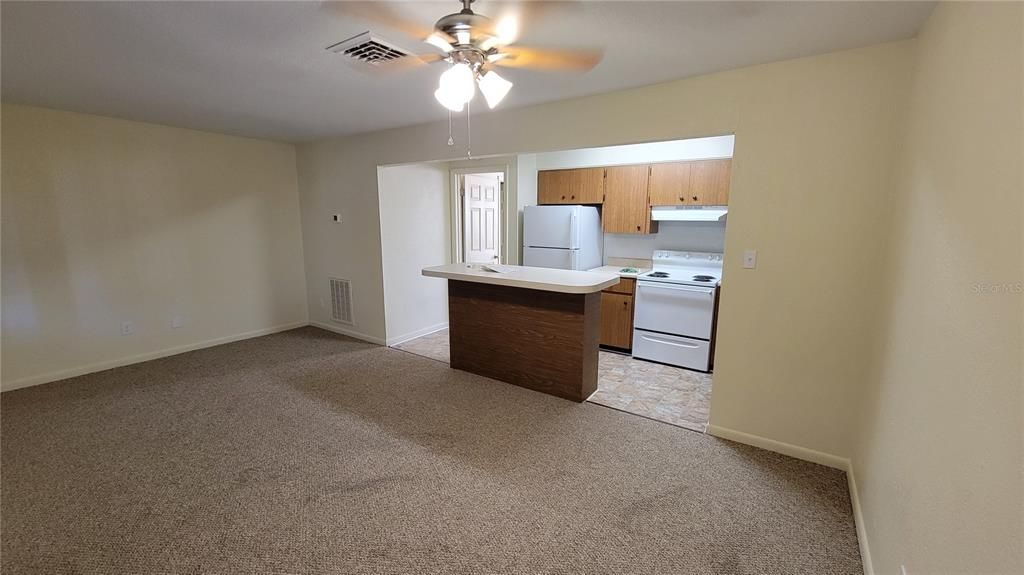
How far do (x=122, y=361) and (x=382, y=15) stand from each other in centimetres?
437

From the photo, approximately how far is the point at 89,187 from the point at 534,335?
4.20m

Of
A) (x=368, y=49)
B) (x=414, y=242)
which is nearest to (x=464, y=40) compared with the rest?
(x=368, y=49)

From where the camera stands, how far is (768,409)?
2639mm

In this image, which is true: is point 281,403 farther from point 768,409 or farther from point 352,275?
point 768,409

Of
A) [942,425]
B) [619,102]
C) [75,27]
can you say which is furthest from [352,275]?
[942,425]

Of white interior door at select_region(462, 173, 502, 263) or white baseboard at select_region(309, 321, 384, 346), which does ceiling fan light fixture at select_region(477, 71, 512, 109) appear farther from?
white baseboard at select_region(309, 321, 384, 346)

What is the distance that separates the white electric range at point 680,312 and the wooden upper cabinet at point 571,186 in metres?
1.09

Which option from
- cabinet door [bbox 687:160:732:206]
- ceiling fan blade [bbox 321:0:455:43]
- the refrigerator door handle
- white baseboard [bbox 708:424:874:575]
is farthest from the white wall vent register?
white baseboard [bbox 708:424:874:575]

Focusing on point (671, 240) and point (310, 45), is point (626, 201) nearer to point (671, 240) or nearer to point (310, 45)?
point (671, 240)

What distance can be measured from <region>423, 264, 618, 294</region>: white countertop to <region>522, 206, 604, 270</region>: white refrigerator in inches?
40.4

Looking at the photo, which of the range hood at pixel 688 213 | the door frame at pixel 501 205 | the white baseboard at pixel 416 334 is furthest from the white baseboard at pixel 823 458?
the white baseboard at pixel 416 334

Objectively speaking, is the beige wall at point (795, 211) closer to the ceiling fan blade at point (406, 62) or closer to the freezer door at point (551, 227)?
the ceiling fan blade at point (406, 62)

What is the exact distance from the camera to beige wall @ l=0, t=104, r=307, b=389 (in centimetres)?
348

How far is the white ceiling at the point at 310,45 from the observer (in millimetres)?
1771
